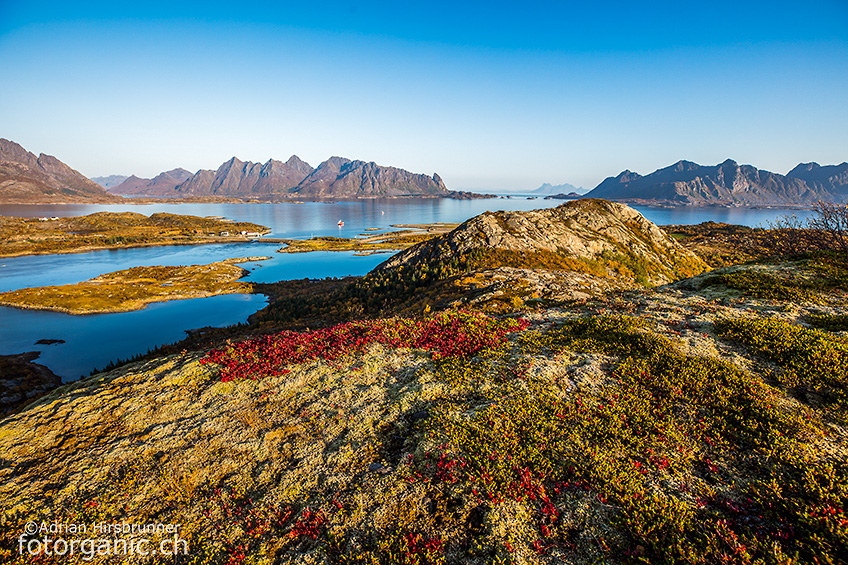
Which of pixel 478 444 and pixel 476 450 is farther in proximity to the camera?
pixel 478 444

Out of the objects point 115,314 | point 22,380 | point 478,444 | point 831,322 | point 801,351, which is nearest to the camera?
point 478,444

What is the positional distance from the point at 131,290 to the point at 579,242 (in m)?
86.4

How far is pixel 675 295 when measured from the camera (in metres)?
18.8

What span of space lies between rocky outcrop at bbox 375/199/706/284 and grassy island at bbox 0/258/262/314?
164ft

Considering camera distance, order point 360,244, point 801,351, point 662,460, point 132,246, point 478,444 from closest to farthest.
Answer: point 662,460
point 478,444
point 801,351
point 132,246
point 360,244

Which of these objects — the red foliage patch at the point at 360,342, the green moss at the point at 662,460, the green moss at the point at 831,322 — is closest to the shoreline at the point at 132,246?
the red foliage patch at the point at 360,342

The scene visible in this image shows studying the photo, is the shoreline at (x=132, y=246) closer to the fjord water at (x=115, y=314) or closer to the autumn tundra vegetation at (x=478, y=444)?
the fjord water at (x=115, y=314)

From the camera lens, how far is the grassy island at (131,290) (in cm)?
6012

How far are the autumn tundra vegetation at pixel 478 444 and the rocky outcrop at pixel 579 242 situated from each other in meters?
25.3

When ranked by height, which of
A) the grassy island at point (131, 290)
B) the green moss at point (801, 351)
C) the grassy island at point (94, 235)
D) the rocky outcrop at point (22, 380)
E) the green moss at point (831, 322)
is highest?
the grassy island at point (94, 235)

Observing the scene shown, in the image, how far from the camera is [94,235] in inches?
6225

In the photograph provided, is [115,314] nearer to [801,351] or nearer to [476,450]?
[476,450]

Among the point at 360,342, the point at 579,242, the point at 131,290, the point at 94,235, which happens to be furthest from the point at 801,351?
the point at 94,235

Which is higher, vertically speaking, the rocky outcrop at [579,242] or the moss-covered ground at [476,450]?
the rocky outcrop at [579,242]
